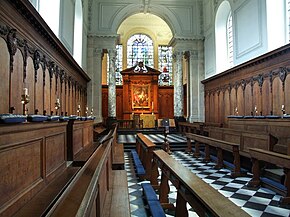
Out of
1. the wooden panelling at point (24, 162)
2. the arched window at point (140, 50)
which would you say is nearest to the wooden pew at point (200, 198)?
the wooden panelling at point (24, 162)

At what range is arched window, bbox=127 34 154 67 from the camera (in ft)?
74.2

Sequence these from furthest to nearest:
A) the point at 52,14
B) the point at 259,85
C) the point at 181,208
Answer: the point at 259,85, the point at 52,14, the point at 181,208

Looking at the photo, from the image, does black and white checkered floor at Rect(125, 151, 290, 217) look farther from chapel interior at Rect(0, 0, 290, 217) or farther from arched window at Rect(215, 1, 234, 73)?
arched window at Rect(215, 1, 234, 73)

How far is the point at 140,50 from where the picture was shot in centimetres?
2280

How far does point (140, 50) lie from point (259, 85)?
14.3 metres

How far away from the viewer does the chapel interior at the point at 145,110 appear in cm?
208

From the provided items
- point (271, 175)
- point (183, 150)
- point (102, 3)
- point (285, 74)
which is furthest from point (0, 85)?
point (102, 3)

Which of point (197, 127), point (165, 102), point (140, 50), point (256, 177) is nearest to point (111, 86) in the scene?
point (197, 127)

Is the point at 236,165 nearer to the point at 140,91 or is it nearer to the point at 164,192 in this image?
the point at 164,192

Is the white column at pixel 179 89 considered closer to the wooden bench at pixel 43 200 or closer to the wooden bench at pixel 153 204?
the wooden bench at pixel 153 204

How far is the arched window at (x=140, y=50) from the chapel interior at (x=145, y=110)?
88 millimetres

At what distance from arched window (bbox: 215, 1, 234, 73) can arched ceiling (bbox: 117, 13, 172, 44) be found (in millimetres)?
8176

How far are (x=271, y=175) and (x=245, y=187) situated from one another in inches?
26.4

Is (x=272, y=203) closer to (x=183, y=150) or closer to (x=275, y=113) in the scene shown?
(x=275, y=113)
